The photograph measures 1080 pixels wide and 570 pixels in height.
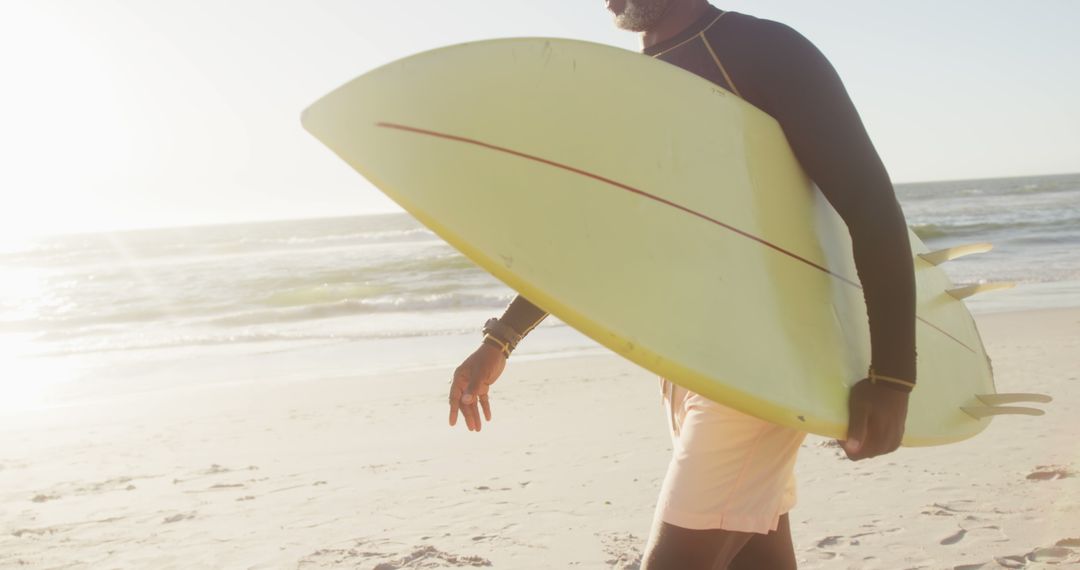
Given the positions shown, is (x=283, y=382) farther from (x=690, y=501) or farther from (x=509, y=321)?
(x=690, y=501)

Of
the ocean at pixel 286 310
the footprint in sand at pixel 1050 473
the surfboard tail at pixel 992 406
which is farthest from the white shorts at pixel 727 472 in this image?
the ocean at pixel 286 310

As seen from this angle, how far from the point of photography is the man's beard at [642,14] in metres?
1.62

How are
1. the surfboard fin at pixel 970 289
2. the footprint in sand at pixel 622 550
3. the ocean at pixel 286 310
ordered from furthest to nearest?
the ocean at pixel 286 310
the footprint in sand at pixel 622 550
the surfboard fin at pixel 970 289

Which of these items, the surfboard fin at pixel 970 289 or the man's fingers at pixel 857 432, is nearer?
the man's fingers at pixel 857 432

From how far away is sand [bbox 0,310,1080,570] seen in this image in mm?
3484

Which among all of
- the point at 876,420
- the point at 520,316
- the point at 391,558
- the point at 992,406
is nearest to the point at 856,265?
the point at 876,420

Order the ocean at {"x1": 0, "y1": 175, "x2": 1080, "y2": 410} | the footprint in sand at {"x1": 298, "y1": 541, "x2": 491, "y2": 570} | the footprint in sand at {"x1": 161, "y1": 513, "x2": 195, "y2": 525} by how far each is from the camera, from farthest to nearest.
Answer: the ocean at {"x1": 0, "y1": 175, "x2": 1080, "y2": 410} < the footprint in sand at {"x1": 161, "y1": 513, "x2": 195, "y2": 525} < the footprint in sand at {"x1": 298, "y1": 541, "x2": 491, "y2": 570}

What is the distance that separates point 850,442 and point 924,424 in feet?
0.99

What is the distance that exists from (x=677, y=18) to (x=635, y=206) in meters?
0.40

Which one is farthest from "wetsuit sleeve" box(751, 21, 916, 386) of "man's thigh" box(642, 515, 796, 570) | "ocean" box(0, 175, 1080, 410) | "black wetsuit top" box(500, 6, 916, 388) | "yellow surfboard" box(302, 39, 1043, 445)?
"ocean" box(0, 175, 1080, 410)

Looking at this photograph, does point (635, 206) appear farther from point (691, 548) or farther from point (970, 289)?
point (970, 289)

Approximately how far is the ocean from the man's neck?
684cm

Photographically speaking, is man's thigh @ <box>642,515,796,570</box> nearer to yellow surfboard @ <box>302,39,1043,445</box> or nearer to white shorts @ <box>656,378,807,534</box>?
white shorts @ <box>656,378,807,534</box>

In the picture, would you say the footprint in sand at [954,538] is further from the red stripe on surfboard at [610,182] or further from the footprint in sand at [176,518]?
the footprint in sand at [176,518]
